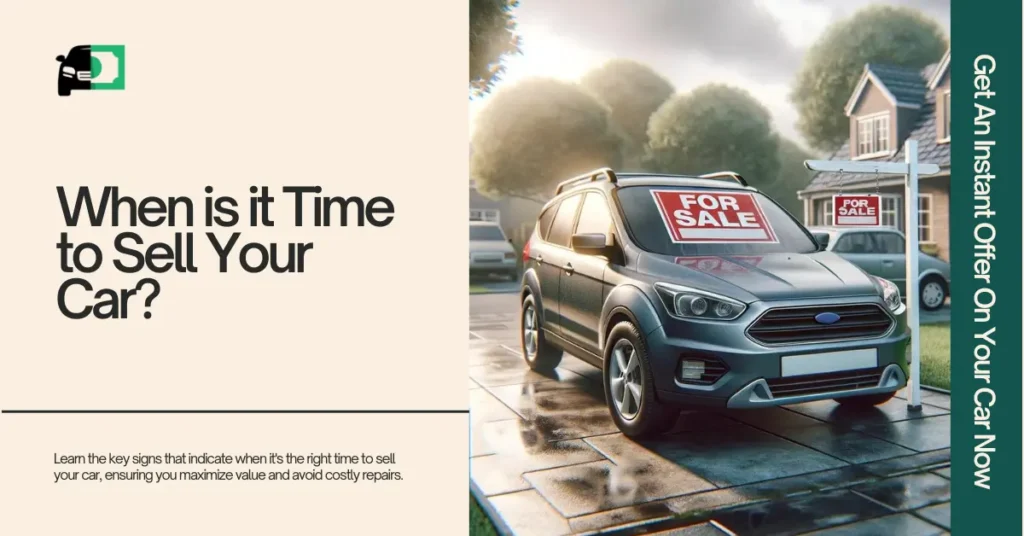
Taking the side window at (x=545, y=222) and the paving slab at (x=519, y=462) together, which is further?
the side window at (x=545, y=222)

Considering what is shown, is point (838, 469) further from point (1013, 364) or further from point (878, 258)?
point (878, 258)

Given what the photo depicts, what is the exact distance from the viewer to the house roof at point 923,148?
66.6 ft

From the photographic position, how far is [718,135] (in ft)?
132

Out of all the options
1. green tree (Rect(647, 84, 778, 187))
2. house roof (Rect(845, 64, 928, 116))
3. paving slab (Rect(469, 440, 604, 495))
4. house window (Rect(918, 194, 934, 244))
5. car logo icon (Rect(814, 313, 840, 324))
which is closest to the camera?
paving slab (Rect(469, 440, 604, 495))

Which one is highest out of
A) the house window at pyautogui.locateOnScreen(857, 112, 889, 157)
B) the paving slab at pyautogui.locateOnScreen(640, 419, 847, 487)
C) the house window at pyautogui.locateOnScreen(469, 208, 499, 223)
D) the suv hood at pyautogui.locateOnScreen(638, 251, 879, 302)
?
the house window at pyautogui.locateOnScreen(857, 112, 889, 157)

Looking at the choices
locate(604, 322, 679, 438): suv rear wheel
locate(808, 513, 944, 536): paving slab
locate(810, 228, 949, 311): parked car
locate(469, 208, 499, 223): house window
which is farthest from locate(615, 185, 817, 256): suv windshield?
locate(469, 208, 499, 223): house window

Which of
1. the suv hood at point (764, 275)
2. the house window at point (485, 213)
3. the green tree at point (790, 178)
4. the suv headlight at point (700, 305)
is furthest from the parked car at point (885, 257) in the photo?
the house window at point (485, 213)

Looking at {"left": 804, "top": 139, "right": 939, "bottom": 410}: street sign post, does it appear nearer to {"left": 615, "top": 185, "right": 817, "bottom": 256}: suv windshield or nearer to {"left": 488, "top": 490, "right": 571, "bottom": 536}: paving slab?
{"left": 615, "top": 185, "right": 817, "bottom": 256}: suv windshield

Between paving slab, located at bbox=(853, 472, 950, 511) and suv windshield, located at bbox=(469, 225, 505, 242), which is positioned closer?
paving slab, located at bbox=(853, 472, 950, 511)

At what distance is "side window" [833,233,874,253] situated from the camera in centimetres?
1300

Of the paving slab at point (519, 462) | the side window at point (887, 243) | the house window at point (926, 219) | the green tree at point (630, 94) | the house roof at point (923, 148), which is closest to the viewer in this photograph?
the paving slab at point (519, 462)

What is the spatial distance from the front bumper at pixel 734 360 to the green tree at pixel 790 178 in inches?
1580

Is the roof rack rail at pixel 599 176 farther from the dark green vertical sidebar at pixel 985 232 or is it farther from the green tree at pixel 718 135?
the green tree at pixel 718 135

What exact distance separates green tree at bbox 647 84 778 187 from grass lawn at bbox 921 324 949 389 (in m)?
30.1
